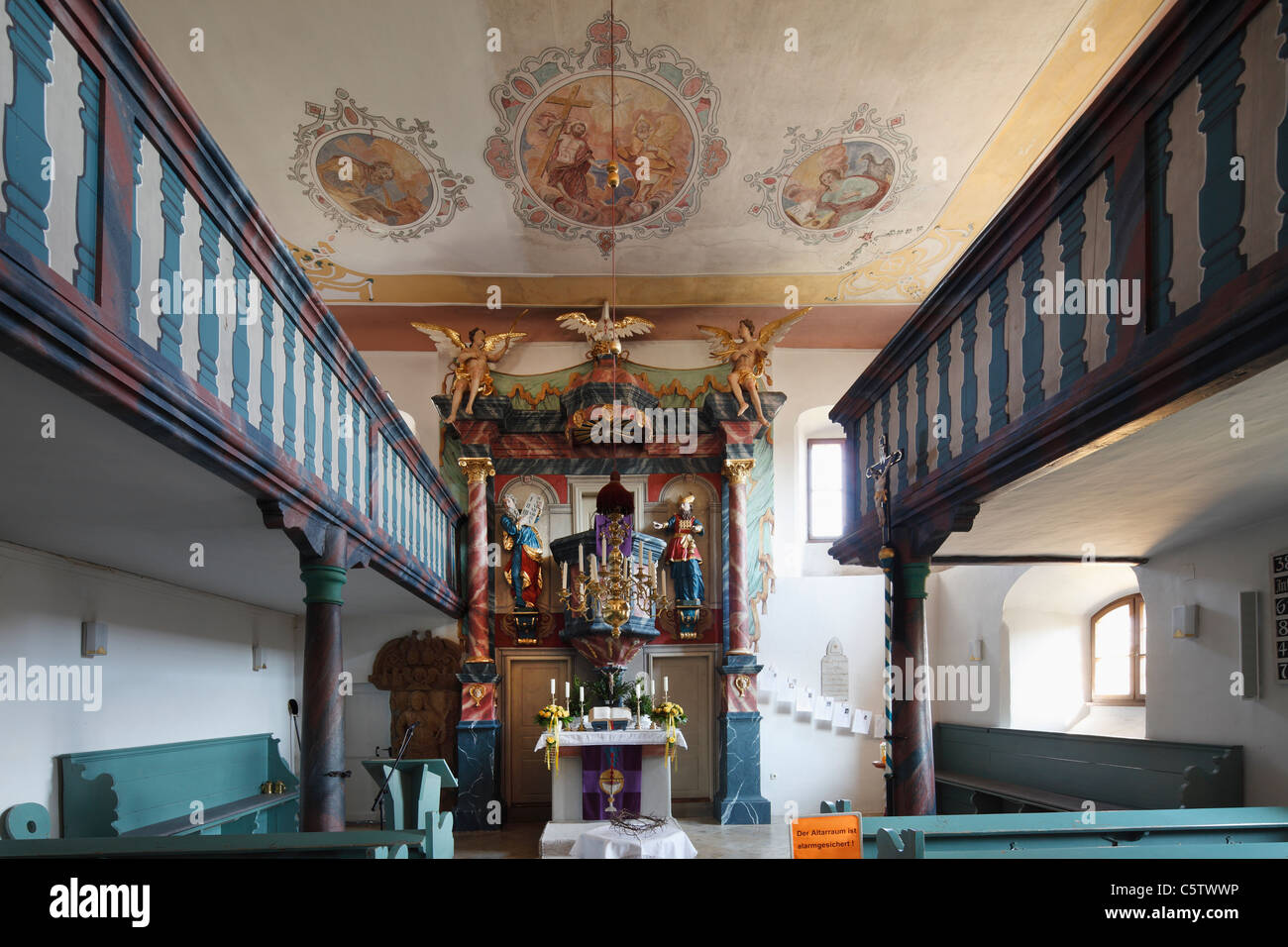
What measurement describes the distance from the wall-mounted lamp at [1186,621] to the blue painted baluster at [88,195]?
849cm

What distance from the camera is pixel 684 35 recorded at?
8391 mm

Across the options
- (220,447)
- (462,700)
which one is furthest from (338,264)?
(220,447)

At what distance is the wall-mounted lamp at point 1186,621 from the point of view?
26.2 feet

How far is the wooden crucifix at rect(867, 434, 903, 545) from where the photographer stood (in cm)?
687

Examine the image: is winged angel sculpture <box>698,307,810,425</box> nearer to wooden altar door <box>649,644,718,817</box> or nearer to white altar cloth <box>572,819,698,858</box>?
wooden altar door <box>649,644,718,817</box>

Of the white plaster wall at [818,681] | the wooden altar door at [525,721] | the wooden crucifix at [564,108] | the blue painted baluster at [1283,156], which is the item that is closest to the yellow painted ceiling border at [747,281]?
the wooden crucifix at [564,108]

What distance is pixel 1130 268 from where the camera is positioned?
3.71m

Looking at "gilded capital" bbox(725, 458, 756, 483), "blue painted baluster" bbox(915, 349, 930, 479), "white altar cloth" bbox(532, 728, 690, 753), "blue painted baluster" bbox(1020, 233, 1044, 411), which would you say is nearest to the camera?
"blue painted baluster" bbox(1020, 233, 1044, 411)

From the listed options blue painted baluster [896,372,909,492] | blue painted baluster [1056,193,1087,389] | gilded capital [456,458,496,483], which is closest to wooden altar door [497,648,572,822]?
gilded capital [456,458,496,483]

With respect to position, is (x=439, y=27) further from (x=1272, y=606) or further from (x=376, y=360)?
(x=1272, y=606)

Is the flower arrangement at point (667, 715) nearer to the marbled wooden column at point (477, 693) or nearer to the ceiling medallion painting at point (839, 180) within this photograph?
the marbled wooden column at point (477, 693)

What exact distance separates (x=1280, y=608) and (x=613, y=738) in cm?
665

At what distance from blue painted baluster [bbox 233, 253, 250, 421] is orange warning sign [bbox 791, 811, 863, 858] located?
3347 millimetres

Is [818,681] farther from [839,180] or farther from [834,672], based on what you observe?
[839,180]
